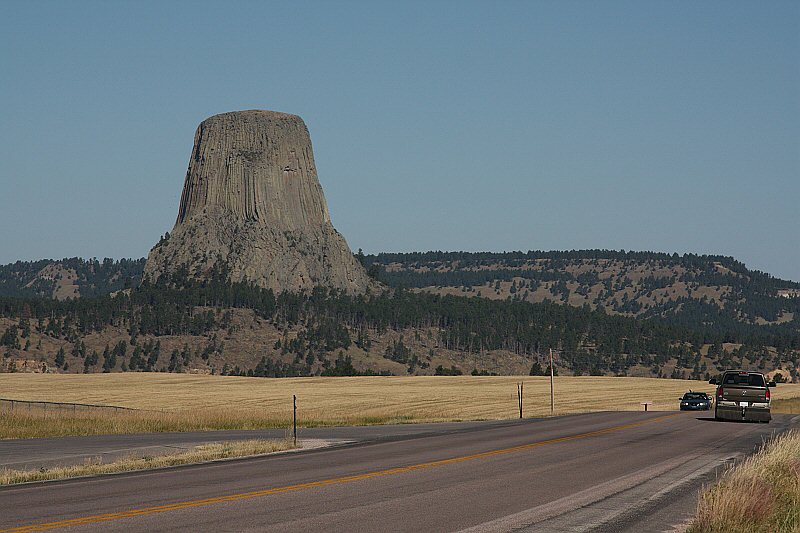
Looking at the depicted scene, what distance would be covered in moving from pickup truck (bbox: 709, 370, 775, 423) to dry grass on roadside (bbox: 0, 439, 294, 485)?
1894 cm

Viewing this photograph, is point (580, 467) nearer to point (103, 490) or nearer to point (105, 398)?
point (103, 490)

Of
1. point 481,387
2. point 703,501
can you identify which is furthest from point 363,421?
→ point 481,387

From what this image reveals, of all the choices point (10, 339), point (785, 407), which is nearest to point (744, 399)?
point (785, 407)

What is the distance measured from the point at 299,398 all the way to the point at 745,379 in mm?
47902

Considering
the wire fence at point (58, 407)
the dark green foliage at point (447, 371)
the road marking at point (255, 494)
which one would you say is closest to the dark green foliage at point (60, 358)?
the dark green foliage at point (447, 371)

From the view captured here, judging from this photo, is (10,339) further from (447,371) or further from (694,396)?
(694,396)

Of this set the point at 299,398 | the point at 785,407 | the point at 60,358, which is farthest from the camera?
the point at 60,358

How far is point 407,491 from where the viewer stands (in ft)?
60.4

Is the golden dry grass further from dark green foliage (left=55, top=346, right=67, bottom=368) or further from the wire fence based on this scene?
dark green foliage (left=55, top=346, right=67, bottom=368)

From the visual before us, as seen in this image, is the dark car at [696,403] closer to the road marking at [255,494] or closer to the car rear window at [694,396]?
the car rear window at [694,396]

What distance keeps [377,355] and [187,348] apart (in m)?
33.9

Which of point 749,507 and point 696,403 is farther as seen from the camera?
point 696,403

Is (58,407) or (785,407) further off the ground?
(58,407)

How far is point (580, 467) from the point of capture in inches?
895
